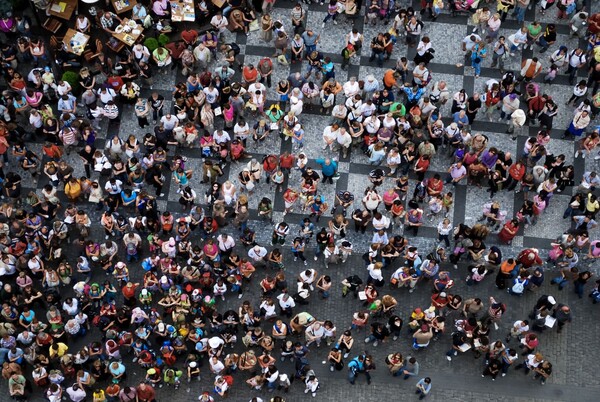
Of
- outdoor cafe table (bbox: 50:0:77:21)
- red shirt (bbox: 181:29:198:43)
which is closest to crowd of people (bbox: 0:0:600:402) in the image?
red shirt (bbox: 181:29:198:43)

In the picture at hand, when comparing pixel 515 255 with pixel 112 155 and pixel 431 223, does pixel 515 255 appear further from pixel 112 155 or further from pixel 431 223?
pixel 112 155

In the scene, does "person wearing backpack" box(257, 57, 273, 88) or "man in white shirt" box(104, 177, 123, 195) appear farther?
"person wearing backpack" box(257, 57, 273, 88)

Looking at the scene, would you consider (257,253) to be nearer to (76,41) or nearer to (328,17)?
(328,17)

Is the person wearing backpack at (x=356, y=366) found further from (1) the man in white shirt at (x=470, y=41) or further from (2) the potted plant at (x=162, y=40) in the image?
(2) the potted plant at (x=162, y=40)

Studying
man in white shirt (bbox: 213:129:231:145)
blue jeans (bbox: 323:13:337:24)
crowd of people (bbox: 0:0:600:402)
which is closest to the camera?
crowd of people (bbox: 0:0:600:402)

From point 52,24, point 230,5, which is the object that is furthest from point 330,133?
point 52,24

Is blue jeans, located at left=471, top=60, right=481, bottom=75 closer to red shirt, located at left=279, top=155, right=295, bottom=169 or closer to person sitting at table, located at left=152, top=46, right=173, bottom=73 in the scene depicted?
red shirt, located at left=279, top=155, right=295, bottom=169

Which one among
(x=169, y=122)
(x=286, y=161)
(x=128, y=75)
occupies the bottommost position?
(x=286, y=161)

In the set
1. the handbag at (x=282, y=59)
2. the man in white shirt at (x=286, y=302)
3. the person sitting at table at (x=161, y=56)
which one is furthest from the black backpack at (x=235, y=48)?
the man in white shirt at (x=286, y=302)
